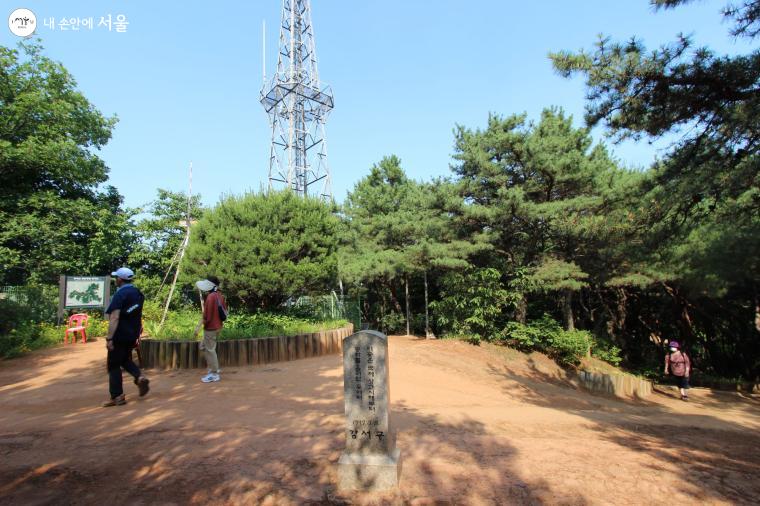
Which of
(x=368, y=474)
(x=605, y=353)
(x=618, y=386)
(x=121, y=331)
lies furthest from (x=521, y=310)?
(x=121, y=331)

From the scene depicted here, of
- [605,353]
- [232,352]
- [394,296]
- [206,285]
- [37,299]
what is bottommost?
[605,353]

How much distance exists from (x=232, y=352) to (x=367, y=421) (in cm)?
581

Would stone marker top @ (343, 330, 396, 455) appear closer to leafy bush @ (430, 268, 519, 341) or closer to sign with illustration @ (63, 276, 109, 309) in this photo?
leafy bush @ (430, 268, 519, 341)

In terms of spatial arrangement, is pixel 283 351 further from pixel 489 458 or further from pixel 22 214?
pixel 22 214

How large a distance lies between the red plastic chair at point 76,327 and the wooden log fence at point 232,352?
17.4 feet

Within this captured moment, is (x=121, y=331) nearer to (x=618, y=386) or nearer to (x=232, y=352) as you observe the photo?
(x=232, y=352)

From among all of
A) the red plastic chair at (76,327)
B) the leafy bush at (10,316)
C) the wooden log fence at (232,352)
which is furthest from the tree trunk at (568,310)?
the leafy bush at (10,316)

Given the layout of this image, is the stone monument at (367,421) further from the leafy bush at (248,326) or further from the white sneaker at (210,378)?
the leafy bush at (248,326)

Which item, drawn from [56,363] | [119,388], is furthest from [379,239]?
[119,388]

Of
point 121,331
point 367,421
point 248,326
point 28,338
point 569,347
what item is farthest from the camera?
point 569,347

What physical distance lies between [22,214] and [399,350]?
1519cm

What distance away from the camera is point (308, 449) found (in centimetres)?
388

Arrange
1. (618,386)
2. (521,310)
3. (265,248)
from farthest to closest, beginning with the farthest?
(521,310)
(618,386)
(265,248)

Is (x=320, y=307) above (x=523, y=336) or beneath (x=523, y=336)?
above
